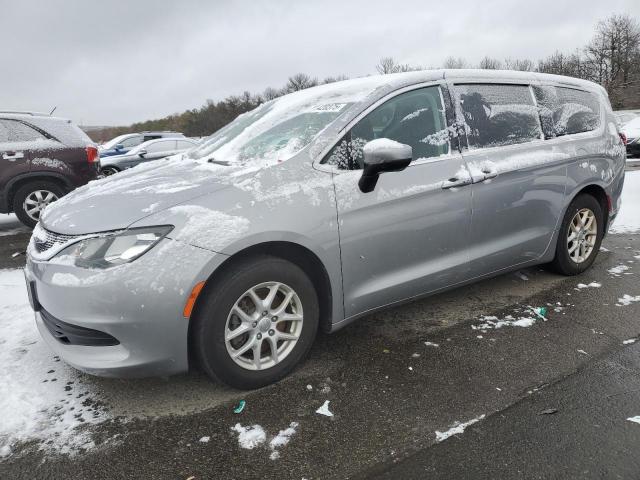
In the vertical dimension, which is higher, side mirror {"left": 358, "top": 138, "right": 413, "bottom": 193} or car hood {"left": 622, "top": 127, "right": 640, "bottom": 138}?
side mirror {"left": 358, "top": 138, "right": 413, "bottom": 193}

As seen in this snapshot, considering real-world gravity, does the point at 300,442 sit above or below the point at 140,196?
below

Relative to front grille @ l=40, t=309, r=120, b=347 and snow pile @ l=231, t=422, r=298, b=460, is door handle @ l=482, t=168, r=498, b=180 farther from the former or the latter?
front grille @ l=40, t=309, r=120, b=347

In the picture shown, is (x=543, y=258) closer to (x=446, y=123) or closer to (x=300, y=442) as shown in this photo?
(x=446, y=123)

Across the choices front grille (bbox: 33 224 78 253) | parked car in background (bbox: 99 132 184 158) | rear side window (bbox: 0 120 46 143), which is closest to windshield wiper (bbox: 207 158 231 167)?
front grille (bbox: 33 224 78 253)

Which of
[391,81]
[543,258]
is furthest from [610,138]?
[391,81]

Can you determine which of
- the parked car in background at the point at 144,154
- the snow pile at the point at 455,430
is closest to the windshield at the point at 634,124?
the parked car in background at the point at 144,154

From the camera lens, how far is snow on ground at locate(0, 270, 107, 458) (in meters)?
2.23

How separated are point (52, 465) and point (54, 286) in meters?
0.79

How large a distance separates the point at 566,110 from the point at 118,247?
3555mm

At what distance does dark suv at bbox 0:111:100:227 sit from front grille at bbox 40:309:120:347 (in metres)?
5.16

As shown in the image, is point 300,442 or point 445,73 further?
point 445,73

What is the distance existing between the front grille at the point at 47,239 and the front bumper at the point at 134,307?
156 millimetres

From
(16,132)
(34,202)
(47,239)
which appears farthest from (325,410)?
(16,132)

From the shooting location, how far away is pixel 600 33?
47156 mm
